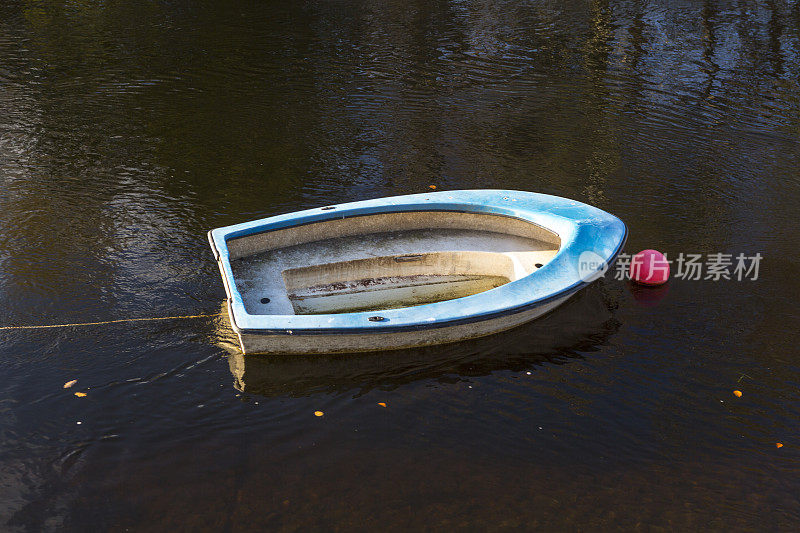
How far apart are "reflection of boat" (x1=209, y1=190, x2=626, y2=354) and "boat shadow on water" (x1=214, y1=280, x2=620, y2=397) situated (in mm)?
141

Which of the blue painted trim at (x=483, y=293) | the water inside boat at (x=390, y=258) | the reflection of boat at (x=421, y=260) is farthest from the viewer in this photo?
the water inside boat at (x=390, y=258)

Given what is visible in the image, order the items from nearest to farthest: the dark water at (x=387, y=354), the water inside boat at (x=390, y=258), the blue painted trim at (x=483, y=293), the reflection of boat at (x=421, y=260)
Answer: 1. the dark water at (x=387, y=354)
2. the blue painted trim at (x=483, y=293)
3. the reflection of boat at (x=421, y=260)
4. the water inside boat at (x=390, y=258)

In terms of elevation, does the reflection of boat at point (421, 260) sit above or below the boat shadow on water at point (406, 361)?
above

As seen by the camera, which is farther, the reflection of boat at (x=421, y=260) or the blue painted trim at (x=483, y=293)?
the reflection of boat at (x=421, y=260)

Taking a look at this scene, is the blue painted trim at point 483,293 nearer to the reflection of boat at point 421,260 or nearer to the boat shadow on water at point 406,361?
the reflection of boat at point 421,260

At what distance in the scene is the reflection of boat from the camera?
6.61 meters

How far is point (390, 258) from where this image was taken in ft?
26.0

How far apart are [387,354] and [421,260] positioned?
5.35ft

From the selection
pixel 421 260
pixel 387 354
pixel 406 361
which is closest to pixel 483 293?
pixel 406 361

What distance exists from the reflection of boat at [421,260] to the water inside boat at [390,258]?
0.04 feet

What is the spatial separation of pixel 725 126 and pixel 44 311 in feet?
36.9

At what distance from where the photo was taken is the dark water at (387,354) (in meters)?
5.47

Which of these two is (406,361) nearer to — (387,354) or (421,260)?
(387,354)

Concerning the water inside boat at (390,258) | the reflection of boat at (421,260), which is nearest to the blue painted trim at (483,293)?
the reflection of boat at (421,260)
